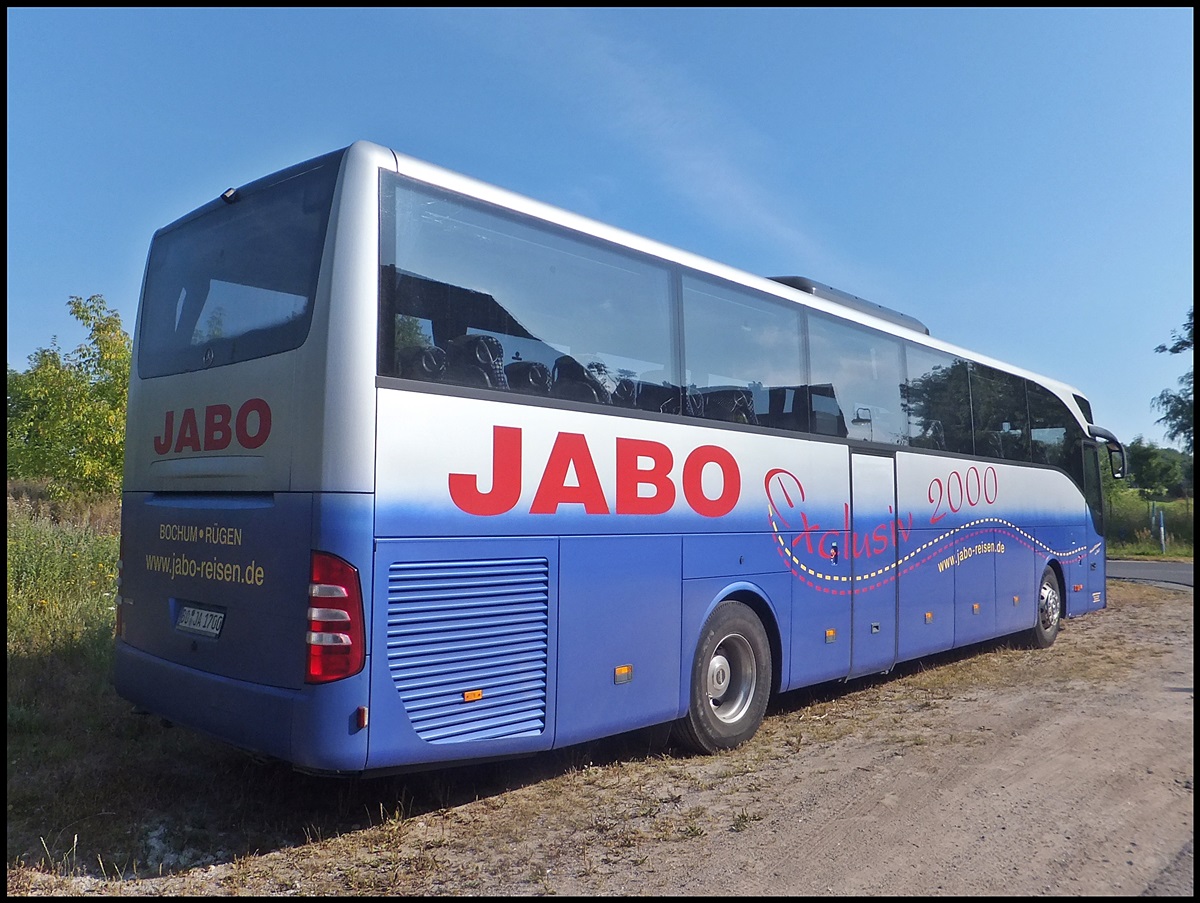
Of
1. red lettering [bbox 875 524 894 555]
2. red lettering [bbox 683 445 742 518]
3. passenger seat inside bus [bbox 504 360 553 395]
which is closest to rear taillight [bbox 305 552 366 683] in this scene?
passenger seat inside bus [bbox 504 360 553 395]

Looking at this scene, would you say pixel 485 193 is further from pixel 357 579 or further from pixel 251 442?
pixel 357 579

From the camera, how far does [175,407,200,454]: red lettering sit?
17.5ft

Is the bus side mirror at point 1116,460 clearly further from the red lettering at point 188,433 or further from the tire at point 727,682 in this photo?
the red lettering at point 188,433

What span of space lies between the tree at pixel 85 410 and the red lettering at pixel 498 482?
1642cm

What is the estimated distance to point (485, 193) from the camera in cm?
530

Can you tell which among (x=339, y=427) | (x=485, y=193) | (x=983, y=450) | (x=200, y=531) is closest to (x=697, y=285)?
(x=485, y=193)

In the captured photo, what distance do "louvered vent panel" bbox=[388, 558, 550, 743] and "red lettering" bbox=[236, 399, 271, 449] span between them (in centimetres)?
104

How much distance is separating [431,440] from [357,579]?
801 millimetres

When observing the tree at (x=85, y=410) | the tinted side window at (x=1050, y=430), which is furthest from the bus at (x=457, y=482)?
the tree at (x=85, y=410)

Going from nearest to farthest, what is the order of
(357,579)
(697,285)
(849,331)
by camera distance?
1. (357,579)
2. (697,285)
3. (849,331)

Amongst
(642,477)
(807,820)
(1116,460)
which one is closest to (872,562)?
(642,477)

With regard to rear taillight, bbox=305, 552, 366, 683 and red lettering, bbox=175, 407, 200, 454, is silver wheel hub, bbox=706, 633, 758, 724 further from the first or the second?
red lettering, bbox=175, 407, 200, 454

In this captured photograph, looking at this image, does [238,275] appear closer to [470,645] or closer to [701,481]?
[470,645]

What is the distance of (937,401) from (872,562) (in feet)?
7.39
